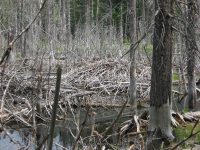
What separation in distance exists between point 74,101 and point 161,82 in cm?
555

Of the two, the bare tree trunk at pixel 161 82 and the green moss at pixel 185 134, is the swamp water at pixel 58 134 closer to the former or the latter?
the bare tree trunk at pixel 161 82

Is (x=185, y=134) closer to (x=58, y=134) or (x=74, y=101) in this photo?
(x=58, y=134)

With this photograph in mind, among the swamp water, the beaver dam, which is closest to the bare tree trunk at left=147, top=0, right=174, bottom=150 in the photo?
the beaver dam

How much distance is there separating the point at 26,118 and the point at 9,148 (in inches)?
92.7

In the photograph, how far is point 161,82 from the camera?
392 inches

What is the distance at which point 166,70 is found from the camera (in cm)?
982

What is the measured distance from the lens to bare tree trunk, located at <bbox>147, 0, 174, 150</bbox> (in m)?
9.46

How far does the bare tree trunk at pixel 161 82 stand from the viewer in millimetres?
9461

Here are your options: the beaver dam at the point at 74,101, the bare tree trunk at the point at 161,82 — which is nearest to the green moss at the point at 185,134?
the beaver dam at the point at 74,101

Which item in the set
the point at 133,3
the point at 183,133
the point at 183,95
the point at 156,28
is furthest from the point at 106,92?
the point at 156,28

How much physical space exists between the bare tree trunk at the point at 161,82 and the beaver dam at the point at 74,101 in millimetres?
422

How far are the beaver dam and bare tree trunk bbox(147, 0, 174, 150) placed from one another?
0.42 m

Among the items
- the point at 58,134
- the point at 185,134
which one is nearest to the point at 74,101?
the point at 58,134

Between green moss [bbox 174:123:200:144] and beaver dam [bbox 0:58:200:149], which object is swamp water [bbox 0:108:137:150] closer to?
beaver dam [bbox 0:58:200:149]
